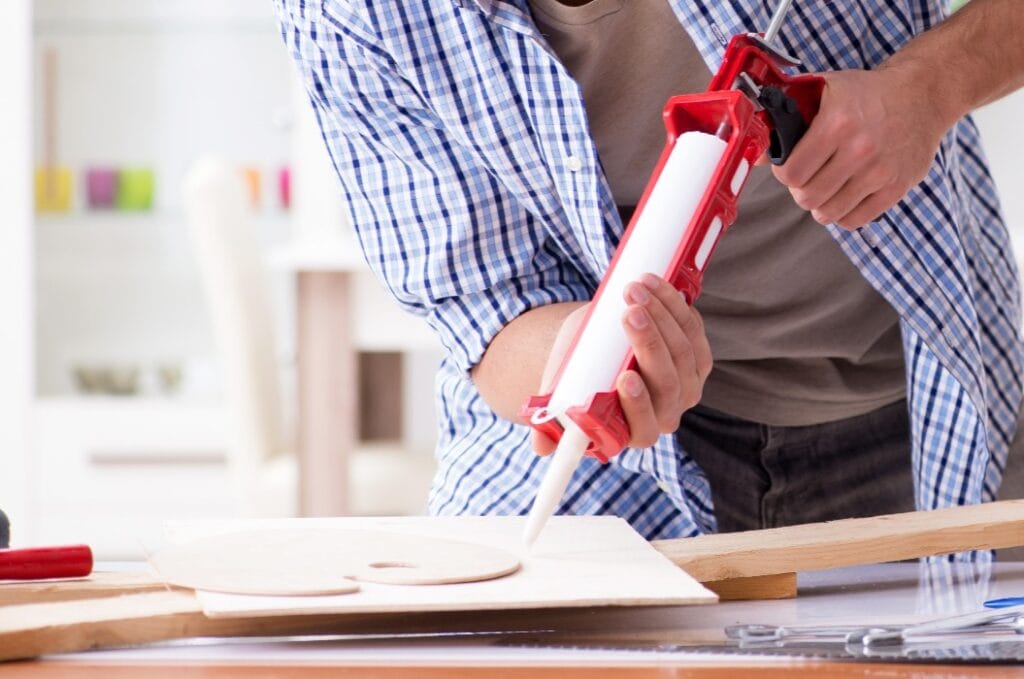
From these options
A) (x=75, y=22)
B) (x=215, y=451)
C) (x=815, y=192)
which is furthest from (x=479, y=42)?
(x=75, y=22)

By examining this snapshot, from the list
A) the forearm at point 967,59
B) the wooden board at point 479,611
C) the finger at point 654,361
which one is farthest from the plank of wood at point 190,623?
the forearm at point 967,59

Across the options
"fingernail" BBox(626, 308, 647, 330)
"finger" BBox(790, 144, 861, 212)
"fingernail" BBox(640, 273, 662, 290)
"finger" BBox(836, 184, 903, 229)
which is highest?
"finger" BBox(790, 144, 861, 212)

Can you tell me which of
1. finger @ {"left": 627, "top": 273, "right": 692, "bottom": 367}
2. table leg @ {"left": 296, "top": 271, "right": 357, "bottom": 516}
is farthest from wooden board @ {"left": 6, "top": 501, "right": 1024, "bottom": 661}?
table leg @ {"left": 296, "top": 271, "right": 357, "bottom": 516}

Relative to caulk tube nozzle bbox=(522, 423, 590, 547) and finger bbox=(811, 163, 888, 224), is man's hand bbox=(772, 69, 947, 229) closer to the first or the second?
finger bbox=(811, 163, 888, 224)

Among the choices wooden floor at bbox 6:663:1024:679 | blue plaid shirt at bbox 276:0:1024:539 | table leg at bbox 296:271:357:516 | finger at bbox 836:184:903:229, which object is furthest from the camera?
table leg at bbox 296:271:357:516

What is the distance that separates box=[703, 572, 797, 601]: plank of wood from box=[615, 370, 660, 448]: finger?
86 mm

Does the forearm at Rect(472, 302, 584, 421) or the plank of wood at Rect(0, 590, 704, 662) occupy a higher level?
the forearm at Rect(472, 302, 584, 421)

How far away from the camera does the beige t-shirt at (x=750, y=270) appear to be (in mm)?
855

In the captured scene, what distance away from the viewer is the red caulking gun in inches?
23.0

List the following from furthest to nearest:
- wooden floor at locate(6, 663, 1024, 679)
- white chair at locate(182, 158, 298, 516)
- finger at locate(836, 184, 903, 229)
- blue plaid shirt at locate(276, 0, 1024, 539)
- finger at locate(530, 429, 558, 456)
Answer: white chair at locate(182, 158, 298, 516)
blue plaid shirt at locate(276, 0, 1024, 539)
finger at locate(836, 184, 903, 229)
finger at locate(530, 429, 558, 456)
wooden floor at locate(6, 663, 1024, 679)

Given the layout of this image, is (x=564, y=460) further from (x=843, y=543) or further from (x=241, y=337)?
(x=241, y=337)

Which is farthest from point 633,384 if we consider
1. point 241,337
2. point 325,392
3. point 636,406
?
point 241,337

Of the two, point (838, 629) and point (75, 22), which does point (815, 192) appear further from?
point (75, 22)

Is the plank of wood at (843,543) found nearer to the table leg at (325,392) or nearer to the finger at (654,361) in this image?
the finger at (654,361)
